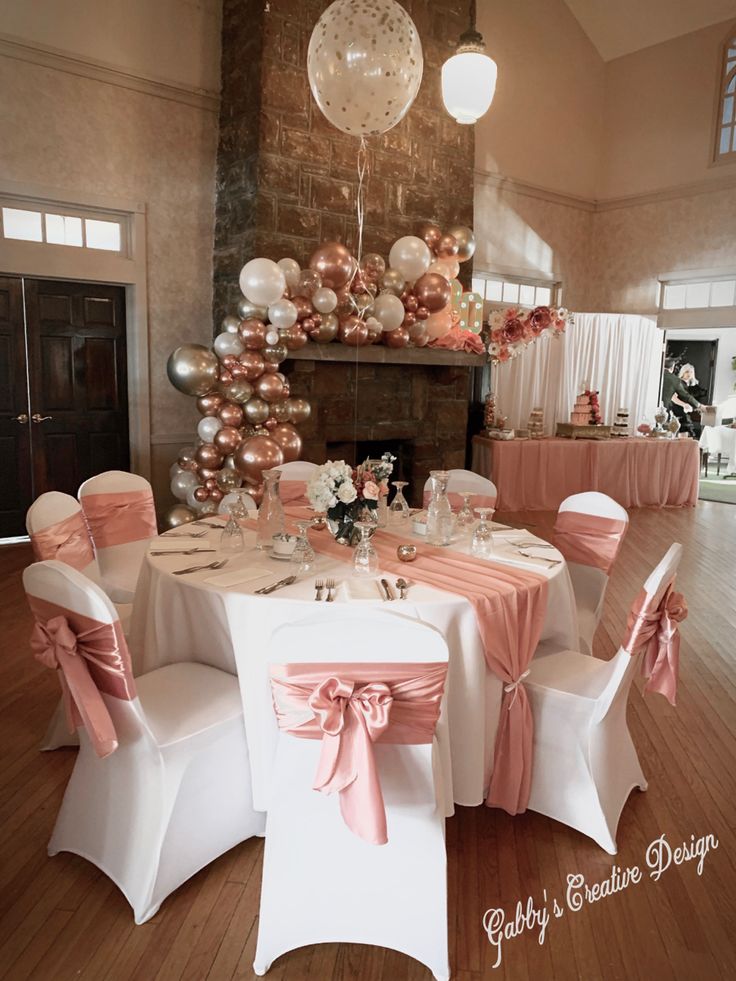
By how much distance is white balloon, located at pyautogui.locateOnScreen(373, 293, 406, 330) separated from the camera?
5.93 m

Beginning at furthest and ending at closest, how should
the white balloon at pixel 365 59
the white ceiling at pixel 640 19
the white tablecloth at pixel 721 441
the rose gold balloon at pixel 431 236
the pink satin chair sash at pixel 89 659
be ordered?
the white tablecloth at pixel 721 441 → the white ceiling at pixel 640 19 → the rose gold balloon at pixel 431 236 → the white balloon at pixel 365 59 → the pink satin chair sash at pixel 89 659

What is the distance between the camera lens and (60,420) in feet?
19.7

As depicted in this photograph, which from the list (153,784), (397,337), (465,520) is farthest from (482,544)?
(397,337)

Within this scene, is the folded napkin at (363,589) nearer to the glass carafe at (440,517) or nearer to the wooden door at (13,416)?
the glass carafe at (440,517)

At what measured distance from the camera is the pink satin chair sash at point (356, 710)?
161 cm

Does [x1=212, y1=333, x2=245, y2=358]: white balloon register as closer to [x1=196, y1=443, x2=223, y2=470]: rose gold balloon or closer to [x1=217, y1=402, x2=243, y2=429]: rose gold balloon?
[x1=217, y1=402, x2=243, y2=429]: rose gold balloon

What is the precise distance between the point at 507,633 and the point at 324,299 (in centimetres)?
388

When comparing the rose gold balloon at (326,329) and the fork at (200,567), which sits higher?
the rose gold balloon at (326,329)

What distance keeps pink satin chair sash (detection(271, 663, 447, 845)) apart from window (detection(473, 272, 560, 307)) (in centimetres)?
763

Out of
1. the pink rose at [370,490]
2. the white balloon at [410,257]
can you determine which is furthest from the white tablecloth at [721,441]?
the pink rose at [370,490]

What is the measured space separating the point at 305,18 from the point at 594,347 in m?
5.35

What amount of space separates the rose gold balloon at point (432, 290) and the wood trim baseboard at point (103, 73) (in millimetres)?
2457

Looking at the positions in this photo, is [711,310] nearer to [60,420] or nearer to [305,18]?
[305,18]

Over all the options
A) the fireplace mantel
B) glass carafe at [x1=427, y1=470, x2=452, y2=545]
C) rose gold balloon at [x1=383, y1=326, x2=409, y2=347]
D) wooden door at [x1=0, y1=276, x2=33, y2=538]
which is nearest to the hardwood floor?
glass carafe at [x1=427, y1=470, x2=452, y2=545]
